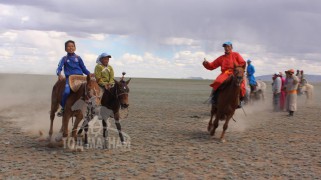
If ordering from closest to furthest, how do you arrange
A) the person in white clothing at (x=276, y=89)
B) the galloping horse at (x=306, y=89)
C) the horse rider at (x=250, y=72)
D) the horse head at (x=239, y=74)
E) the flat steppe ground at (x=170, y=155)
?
the flat steppe ground at (x=170, y=155) < the horse head at (x=239, y=74) < the horse rider at (x=250, y=72) < the person in white clothing at (x=276, y=89) < the galloping horse at (x=306, y=89)

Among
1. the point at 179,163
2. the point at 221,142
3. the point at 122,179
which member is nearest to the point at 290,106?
the point at 221,142

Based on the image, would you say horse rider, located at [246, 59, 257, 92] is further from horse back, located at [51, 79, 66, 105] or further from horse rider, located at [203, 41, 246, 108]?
horse back, located at [51, 79, 66, 105]

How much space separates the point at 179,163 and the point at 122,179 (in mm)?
1787

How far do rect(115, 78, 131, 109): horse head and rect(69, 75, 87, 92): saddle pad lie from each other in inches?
38.0

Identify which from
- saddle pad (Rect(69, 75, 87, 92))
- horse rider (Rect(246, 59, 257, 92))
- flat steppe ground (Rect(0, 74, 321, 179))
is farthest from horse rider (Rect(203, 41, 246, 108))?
horse rider (Rect(246, 59, 257, 92))

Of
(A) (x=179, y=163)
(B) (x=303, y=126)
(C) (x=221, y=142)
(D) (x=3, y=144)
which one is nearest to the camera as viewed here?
(A) (x=179, y=163)

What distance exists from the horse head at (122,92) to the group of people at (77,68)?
0.64 metres

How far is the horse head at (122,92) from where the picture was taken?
902cm

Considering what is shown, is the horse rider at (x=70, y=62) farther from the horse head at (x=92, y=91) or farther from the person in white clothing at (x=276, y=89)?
the person in white clothing at (x=276, y=89)

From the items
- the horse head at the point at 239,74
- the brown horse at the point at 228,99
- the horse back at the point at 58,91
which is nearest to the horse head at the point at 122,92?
the horse back at the point at 58,91

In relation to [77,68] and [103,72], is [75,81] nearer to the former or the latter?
[77,68]

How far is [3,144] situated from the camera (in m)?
10.4

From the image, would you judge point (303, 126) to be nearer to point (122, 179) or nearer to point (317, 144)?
point (317, 144)

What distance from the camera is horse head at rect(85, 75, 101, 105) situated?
9.02 m
